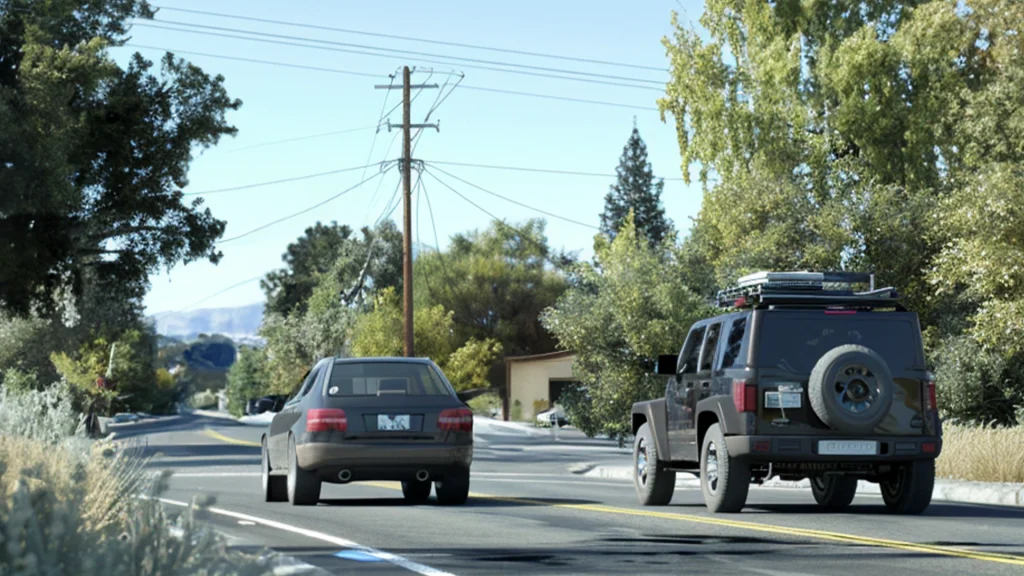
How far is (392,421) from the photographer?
15.6m

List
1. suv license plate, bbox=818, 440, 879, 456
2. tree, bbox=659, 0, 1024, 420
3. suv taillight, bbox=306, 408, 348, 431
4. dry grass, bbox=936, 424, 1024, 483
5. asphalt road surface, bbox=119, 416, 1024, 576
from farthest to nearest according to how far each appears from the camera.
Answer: tree, bbox=659, 0, 1024, 420 < dry grass, bbox=936, 424, 1024, 483 < suv taillight, bbox=306, 408, 348, 431 < suv license plate, bbox=818, 440, 879, 456 < asphalt road surface, bbox=119, 416, 1024, 576

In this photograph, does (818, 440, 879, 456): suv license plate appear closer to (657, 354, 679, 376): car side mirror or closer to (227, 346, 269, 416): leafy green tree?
(657, 354, 679, 376): car side mirror

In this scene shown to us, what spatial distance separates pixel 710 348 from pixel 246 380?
12147 cm

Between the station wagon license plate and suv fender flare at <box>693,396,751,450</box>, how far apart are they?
10.0 ft

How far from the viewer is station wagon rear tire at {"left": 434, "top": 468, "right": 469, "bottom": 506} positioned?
53.0 feet

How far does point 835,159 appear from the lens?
40.2 metres

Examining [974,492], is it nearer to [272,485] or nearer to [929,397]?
[929,397]

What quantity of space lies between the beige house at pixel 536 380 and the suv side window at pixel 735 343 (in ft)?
180

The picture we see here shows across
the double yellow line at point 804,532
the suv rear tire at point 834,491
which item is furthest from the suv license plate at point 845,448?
the suv rear tire at point 834,491

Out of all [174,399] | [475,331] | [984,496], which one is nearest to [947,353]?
[984,496]

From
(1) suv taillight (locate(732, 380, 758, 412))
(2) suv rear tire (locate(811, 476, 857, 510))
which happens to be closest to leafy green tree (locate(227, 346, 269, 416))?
(2) suv rear tire (locate(811, 476, 857, 510))

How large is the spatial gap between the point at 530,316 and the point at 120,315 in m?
30.1

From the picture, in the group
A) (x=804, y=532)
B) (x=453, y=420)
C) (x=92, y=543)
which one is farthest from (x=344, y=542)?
(x=92, y=543)

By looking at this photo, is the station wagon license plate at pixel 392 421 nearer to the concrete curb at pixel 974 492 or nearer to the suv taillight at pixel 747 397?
the suv taillight at pixel 747 397
